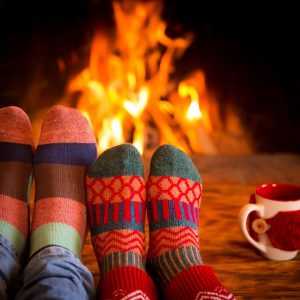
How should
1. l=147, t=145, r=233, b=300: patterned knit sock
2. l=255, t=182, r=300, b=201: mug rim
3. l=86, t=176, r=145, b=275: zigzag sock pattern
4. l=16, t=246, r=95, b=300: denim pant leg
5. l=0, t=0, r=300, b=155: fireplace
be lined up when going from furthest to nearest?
l=0, t=0, r=300, b=155: fireplace < l=255, t=182, r=300, b=201: mug rim < l=86, t=176, r=145, b=275: zigzag sock pattern < l=147, t=145, r=233, b=300: patterned knit sock < l=16, t=246, r=95, b=300: denim pant leg

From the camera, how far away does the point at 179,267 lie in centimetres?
71

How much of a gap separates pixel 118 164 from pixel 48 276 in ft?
1.09

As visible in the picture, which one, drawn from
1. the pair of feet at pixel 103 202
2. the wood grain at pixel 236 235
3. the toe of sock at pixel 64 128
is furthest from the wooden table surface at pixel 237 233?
the toe of sock at pixel 64 128

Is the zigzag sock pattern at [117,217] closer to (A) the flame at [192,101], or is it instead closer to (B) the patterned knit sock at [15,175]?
(B) the patterned knit sock at [15,175]

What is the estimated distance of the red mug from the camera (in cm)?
79

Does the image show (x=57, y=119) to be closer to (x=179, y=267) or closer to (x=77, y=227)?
(x=77, y=227)

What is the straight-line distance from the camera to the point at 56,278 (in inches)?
22.2

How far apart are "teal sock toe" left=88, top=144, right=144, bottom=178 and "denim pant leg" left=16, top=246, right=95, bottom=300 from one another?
225 millimetres

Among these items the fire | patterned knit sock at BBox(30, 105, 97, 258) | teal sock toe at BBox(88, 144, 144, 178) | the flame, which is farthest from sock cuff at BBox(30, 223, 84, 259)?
the flame

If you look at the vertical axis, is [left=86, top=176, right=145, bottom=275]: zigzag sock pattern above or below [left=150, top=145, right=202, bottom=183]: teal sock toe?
below

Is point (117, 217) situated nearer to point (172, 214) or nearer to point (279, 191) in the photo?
point (172, 214)

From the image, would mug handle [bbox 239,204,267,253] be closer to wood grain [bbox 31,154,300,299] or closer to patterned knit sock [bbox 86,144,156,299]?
wood grain [bbox 31,154,300,299]

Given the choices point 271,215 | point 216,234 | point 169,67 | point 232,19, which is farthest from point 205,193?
point 232,19

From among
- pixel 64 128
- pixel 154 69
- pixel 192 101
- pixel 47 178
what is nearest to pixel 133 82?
pixel 154 69
